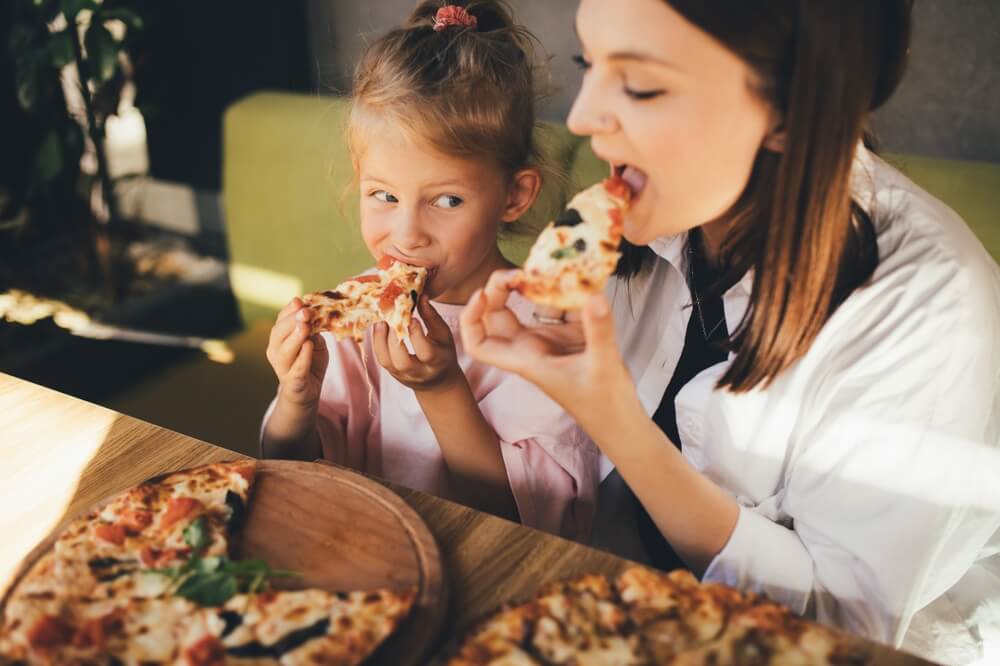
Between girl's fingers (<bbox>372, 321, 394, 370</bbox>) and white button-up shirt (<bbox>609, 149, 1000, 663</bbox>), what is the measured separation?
675 mm

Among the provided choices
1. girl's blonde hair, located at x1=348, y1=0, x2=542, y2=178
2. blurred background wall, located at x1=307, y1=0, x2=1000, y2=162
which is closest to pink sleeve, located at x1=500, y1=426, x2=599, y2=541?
girl's blonde hair, located at x1=348, y1=0, x2=542, y2=178

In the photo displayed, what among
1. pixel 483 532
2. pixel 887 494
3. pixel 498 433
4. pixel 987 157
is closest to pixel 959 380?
pixel 887 494

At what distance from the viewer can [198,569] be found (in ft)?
3.34

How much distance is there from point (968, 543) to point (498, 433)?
883 millimetres

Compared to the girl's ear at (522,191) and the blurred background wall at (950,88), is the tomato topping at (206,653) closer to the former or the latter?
the girl's ear at (522,191)

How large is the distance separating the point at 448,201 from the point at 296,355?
16.9 inches

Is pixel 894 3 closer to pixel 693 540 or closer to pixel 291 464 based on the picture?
pixel 693 540

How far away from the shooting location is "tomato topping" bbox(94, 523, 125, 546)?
1079 millimetres

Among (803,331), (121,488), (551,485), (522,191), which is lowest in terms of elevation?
(551,485)

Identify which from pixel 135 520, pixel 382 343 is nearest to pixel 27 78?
pixel 382 343

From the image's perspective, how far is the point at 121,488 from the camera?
4.10ft

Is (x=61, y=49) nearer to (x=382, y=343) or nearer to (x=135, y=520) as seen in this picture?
(x=382, y=343)

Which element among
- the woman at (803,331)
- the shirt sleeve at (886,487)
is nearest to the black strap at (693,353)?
the woman at (803,331)

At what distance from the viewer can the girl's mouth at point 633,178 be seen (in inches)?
50.7
